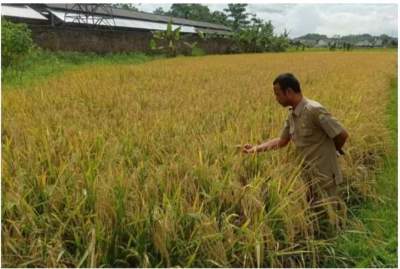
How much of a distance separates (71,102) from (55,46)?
518 inches

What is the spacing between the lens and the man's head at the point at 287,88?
2.53 metres

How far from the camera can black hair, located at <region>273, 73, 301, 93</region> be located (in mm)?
2525

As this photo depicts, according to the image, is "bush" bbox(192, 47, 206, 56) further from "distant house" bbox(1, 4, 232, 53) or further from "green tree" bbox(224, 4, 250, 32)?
"green tree" bbox(224, 4, 250, 32)

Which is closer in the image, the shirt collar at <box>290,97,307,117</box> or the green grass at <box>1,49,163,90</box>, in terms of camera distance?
the shirt collar at <box>290,97,307,117</box>

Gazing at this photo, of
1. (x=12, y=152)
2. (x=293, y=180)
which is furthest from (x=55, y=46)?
(x=293, y=180)

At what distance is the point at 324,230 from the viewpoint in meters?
2.54

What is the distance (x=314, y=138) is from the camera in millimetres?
2697

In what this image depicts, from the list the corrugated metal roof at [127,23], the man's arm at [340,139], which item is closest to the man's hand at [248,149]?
the man's arm at [340,139]

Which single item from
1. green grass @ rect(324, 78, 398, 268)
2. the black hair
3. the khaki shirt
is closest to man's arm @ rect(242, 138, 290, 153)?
the khaki shirt

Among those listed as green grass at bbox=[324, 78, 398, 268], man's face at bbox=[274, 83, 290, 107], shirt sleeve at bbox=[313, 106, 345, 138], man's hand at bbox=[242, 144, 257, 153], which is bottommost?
green grass at bbox=[324, 78, 398, 268]

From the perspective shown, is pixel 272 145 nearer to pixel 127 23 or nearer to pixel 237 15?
pixel 127 23

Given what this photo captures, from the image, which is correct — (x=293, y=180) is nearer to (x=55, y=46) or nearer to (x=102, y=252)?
(x=102, y=252)

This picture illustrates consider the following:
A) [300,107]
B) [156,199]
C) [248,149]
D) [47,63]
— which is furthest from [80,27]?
[156,199]

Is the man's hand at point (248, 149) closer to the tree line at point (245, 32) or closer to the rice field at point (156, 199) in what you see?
the rice field at point (156, 199)
